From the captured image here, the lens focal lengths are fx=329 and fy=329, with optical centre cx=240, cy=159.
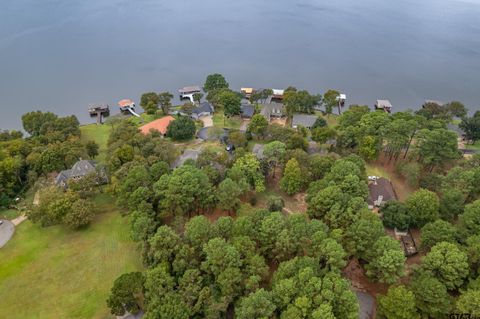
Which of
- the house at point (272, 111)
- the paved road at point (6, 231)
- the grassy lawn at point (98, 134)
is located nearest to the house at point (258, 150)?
the house at point (272, 111)

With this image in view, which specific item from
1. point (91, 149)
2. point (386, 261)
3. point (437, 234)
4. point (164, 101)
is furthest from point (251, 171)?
point (164, 101)

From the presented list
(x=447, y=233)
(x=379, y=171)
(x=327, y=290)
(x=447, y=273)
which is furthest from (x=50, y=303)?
(x=379, y=171)

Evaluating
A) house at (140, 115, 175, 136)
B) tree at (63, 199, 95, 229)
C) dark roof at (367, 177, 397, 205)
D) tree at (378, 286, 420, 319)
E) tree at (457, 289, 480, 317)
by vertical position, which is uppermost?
tree at (457, 289, 480, 317)

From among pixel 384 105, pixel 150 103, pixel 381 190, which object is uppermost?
pixel 384 105

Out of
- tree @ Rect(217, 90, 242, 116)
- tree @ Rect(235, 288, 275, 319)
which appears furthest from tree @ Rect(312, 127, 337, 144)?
tree @ Rect(235, 288, 275, 319)

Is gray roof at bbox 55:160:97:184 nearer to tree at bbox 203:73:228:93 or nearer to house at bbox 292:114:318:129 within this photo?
tree at bbox 203:73:228:93

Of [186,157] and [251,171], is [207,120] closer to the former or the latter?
[186,157]
